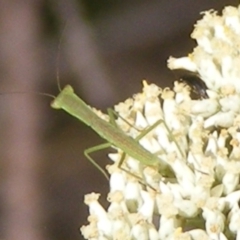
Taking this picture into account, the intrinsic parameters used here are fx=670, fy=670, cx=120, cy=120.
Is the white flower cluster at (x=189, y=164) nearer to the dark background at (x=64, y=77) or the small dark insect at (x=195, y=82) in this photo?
the small dark insect at (x=195, y=82)

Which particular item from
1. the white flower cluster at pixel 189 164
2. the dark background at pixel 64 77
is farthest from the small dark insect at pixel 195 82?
the dark background at pixel 64 77

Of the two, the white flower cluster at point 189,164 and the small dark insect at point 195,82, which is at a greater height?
the small dark insect at point 195,82

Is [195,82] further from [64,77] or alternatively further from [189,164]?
[64,77]

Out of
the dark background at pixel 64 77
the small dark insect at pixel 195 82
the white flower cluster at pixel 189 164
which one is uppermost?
the dark background at pixel 64 77

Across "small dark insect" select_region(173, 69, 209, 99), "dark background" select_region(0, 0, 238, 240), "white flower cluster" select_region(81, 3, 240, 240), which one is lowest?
"white flower cluster" select_region(81, 3, 240, 240)

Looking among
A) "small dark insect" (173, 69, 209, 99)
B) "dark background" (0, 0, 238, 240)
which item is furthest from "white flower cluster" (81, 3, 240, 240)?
"dark background" (0, 0, 238, 240)

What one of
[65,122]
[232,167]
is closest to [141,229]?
[232,167]

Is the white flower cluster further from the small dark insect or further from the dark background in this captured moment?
the dark background
